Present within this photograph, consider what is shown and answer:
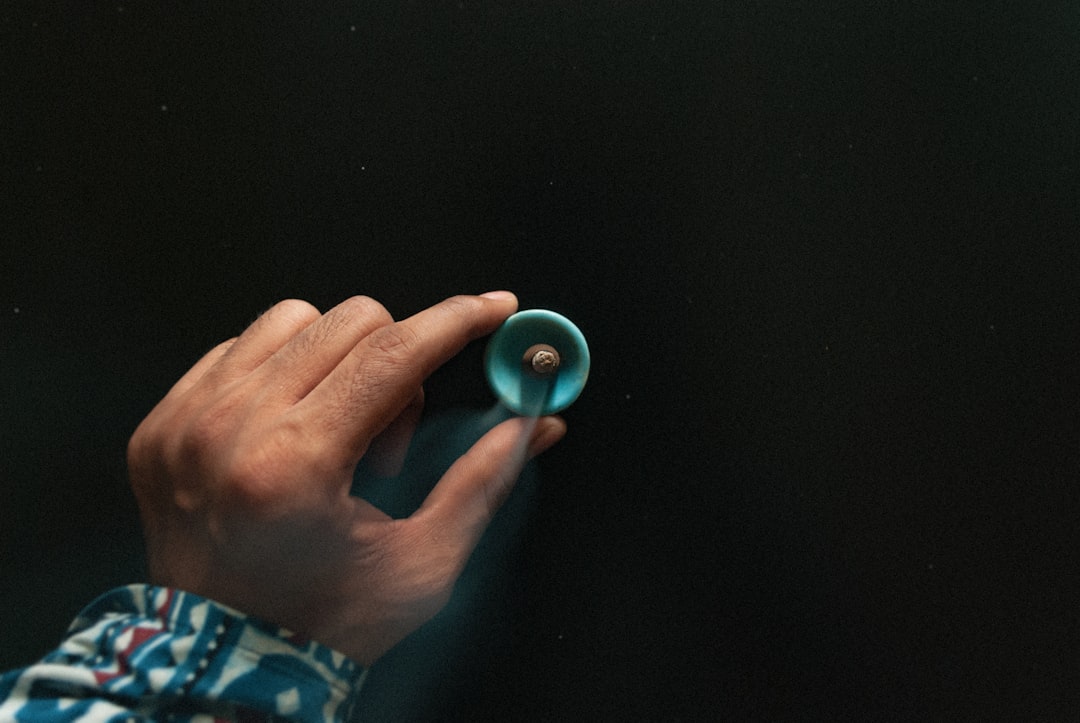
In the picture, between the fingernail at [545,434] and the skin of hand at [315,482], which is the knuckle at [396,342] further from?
the fingernail at [545,434]

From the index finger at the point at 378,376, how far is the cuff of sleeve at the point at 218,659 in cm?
10

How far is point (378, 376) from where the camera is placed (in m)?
0.42

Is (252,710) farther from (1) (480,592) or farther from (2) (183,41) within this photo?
(2) (183,41)

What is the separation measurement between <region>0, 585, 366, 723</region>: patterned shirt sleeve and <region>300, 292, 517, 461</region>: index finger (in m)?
0.10

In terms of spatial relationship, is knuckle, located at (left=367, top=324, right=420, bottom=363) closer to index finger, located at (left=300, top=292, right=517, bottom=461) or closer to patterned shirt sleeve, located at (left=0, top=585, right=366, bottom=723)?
index finger, located at (left=300, top=292, right=517, bottom=461)

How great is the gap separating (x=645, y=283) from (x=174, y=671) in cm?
35

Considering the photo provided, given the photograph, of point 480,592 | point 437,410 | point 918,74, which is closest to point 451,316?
point 437,410

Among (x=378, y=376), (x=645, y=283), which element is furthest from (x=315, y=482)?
(x=645, y=283)

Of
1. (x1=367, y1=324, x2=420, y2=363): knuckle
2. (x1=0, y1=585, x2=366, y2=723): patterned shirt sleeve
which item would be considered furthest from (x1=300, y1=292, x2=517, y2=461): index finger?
(x1=0, y1=585, x2=366, y2=723): patterned shirt sleeve

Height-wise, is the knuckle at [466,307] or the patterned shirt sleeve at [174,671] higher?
the knuckle at [466,307]

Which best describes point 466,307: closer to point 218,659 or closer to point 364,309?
point 364,309

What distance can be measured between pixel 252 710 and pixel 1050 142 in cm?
60

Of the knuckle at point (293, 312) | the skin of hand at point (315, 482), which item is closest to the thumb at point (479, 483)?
the skin of hand at point (315, 482)

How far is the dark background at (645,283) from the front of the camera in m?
0.53
